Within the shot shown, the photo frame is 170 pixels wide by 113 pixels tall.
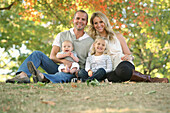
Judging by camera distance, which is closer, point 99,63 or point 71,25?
point 99,63

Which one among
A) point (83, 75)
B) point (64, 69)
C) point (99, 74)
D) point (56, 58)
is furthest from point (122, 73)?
point (56, 58)

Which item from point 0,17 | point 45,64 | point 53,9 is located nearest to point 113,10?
point 53,9

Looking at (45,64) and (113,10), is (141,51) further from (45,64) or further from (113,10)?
(45,64)

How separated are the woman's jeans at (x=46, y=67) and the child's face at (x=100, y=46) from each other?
69 cm

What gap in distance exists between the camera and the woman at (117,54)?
4.12 metres

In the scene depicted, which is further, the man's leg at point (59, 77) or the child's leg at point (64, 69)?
the child's leg at point (64, 69)

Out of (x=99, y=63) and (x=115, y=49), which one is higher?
(x=115, y=49)

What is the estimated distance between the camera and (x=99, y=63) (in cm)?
441

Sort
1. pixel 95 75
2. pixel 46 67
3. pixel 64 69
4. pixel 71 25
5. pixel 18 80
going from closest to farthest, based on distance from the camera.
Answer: pixel 18 80 < pixel 95 75 < pixel 64 69 < pixel 46 67 < pixel 71 25

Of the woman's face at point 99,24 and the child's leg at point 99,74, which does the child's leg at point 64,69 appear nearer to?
the child's leg at point 99,74

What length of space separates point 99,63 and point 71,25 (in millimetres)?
3603

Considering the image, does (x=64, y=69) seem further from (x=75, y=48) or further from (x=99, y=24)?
(x=99, y=24)

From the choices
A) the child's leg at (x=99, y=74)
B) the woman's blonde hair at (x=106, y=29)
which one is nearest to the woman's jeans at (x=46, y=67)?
the child's leg at (x=99, y=74)

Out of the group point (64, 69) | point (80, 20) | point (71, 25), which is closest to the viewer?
point (64, 69)
